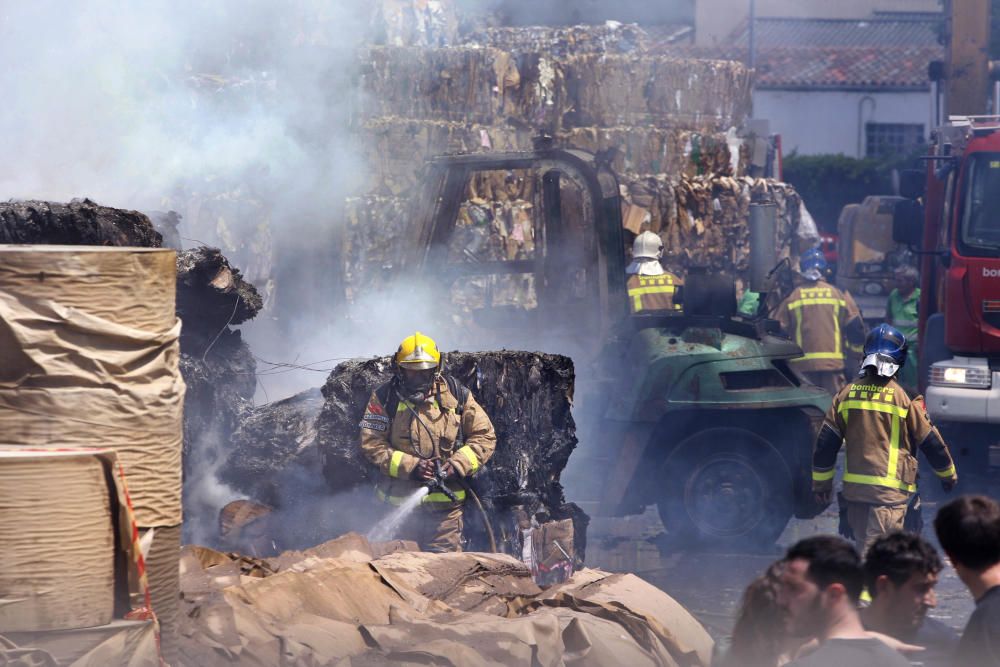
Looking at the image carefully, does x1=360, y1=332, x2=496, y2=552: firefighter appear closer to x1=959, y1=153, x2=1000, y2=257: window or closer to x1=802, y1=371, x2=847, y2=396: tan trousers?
x1=959, y1=153, x2=1000, y2=257: window

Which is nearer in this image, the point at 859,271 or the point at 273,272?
the point at 273,272

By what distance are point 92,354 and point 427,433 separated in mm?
3101

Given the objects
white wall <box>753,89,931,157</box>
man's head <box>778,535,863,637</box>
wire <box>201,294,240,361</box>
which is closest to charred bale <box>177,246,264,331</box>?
wire <box>201,294,240,361</box>

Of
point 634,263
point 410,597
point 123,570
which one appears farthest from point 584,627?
point 634,263

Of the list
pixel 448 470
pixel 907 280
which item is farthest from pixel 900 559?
pixel 907 280

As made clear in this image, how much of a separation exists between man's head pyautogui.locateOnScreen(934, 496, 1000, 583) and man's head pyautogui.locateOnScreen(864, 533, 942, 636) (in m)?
0.09

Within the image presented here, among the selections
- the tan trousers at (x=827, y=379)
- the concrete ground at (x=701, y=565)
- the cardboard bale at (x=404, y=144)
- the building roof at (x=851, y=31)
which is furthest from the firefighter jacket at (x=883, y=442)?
the building roof at (x=851, y=31)

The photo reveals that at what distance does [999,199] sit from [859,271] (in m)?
9.14

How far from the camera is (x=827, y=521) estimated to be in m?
9.28

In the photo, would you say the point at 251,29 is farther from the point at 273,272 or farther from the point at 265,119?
the point at 273,272

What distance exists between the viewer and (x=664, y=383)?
8.17m

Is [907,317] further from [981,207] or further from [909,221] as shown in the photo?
[981,207]

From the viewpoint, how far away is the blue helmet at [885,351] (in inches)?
268

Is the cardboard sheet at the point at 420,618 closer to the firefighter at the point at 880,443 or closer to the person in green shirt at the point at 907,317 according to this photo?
the firefighter at the point at 880,443
